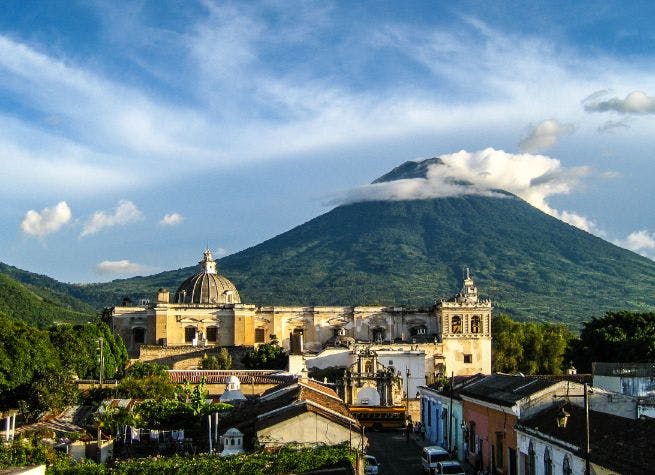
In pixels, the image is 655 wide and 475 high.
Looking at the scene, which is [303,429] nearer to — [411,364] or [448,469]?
[448,469]

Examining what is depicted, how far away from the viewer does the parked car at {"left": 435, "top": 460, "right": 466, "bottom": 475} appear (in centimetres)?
2580

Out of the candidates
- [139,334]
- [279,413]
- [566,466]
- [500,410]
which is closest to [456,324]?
[139,334]

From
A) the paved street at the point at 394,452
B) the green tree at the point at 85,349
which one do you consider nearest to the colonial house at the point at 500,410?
the paved street at the point at 394,452

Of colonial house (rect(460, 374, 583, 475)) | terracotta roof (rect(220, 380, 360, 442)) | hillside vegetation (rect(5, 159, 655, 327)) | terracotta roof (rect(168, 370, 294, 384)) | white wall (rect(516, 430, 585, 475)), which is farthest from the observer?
hillside vegetation (rect(5, 159, 655, 327))

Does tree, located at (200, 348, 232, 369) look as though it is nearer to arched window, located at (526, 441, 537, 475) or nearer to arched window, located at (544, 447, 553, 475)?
arched window, located at (526, 441, 537, 475)

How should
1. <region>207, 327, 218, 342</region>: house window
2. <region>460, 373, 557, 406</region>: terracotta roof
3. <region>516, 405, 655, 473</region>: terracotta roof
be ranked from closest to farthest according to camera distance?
A: 1. <region>516, 405, 655, 473</region>: terracotta roof
2. <region>460, 373, 557, 406</region>: terracotta roof
3. <region>207, 327, 218, 342</region>: house window

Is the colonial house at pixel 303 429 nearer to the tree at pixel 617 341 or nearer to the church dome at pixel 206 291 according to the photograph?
the tree at pixel 617 341

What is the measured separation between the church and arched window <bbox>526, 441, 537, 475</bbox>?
42.8 m

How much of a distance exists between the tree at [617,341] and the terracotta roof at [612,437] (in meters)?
28.5

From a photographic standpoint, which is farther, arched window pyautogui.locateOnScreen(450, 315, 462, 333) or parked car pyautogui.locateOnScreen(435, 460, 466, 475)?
arched window pyautogui.locateOnScreen(450, 315, 462, 333)

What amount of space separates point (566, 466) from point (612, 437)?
1.41 metres

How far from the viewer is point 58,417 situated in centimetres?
3180

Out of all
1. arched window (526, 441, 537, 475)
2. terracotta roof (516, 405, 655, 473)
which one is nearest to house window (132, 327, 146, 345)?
arched window (526, 441, 537, 475)

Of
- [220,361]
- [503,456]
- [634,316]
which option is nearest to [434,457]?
[503,456]
